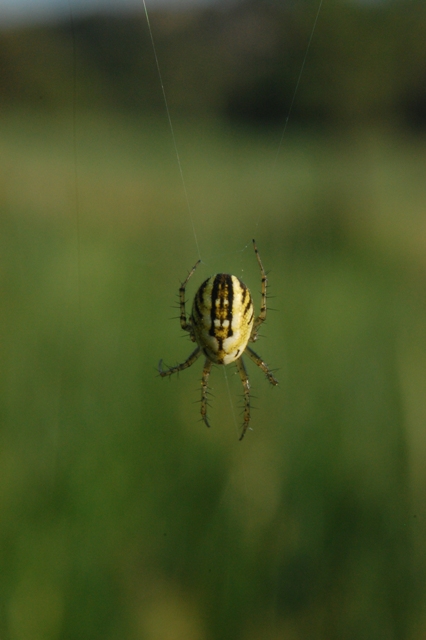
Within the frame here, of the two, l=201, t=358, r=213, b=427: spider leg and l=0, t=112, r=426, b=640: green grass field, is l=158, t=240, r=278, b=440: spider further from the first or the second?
l=0, t=112, r=426, b=640: green grass field

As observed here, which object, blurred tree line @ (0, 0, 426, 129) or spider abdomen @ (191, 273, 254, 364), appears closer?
spider abdomen @ (191, 273, 254, 364)

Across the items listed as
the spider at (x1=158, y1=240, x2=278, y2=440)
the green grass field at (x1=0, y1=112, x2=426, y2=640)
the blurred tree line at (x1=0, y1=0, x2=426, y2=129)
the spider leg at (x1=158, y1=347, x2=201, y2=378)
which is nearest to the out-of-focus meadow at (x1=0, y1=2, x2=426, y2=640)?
the green grass field at (x1=0, y1=112, x2=426, y2=640)

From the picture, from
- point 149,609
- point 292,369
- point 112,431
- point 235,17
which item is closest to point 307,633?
point 149,609

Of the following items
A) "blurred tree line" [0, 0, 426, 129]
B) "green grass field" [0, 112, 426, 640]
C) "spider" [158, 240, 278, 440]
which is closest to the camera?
"spider" [158, 240, 278, 440]

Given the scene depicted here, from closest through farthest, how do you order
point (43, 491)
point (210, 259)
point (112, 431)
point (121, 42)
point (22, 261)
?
point (43, 491)
point (112, 431)
point (22, 261)
point (210, 259)
point (121, 42)

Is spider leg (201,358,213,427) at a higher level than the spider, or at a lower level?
lower

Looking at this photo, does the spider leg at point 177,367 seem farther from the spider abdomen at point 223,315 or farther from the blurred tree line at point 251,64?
the blurred tree line at point 251,64

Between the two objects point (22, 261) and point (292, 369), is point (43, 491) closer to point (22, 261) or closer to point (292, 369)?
point (292, 369)

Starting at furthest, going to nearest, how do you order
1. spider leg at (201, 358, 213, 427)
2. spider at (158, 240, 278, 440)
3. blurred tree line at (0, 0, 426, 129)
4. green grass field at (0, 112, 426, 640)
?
blurred tree line at (0, 0, 426, 129) → spider leg at (201, 358, 213, 427) → green grass field at (0, 112, 426, 640) → spider at (158, 240, 278, 440)
